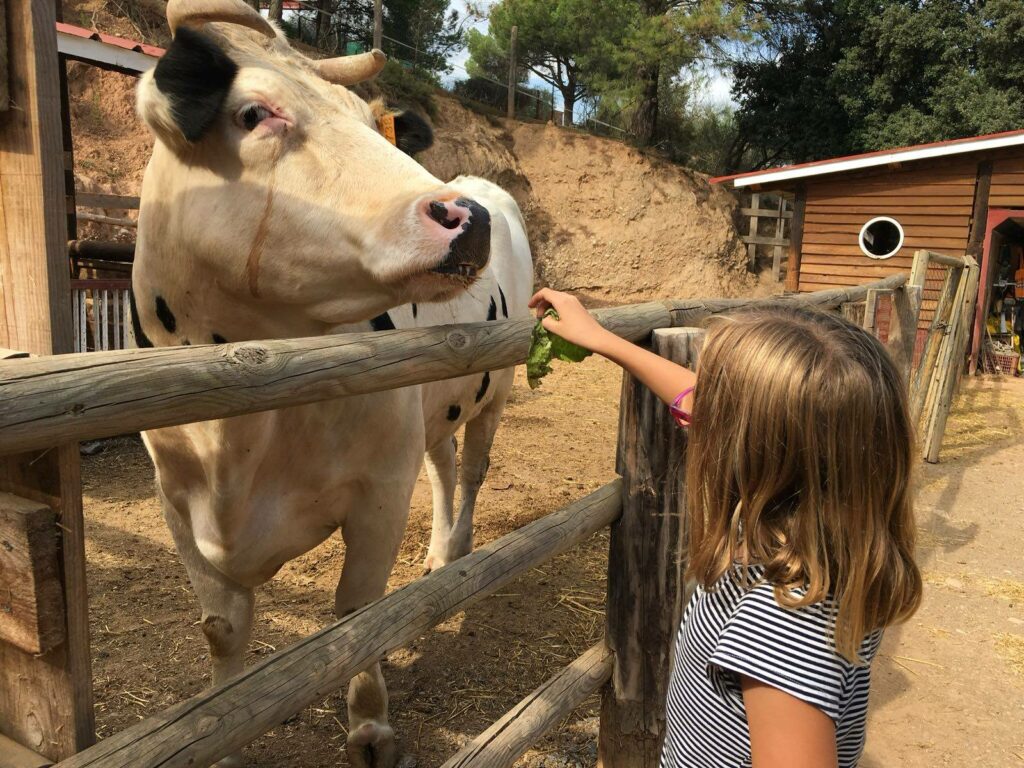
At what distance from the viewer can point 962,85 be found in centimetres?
2139

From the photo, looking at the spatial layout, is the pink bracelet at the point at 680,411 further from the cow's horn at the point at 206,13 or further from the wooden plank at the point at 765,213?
the wooden plank at the point at 765,213

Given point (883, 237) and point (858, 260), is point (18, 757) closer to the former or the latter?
point (858, 260)

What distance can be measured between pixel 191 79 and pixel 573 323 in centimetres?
110

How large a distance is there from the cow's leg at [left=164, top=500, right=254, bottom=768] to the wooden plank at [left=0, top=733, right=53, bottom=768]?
1.19 meters

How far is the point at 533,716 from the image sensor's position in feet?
7.10

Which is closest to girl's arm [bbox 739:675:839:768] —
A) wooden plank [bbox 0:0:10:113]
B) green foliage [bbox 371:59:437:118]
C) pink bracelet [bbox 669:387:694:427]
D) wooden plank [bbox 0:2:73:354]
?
pink bracelet [bbox 669:387:694:427]

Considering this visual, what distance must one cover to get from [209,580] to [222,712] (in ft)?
4.13

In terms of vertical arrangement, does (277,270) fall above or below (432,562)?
above

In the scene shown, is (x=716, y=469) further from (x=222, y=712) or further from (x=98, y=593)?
(x=98, y=593)

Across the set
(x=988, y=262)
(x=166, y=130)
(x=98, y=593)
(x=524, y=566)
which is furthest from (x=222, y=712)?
(x=988, y=262)

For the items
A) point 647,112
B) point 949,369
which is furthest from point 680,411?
point 647,112

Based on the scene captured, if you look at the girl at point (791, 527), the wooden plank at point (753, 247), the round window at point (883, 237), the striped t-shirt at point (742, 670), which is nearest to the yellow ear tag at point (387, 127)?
the girl at point (791, 527)

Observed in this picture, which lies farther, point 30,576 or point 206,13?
point 206,13

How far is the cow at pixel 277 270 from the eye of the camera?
1876 mm
